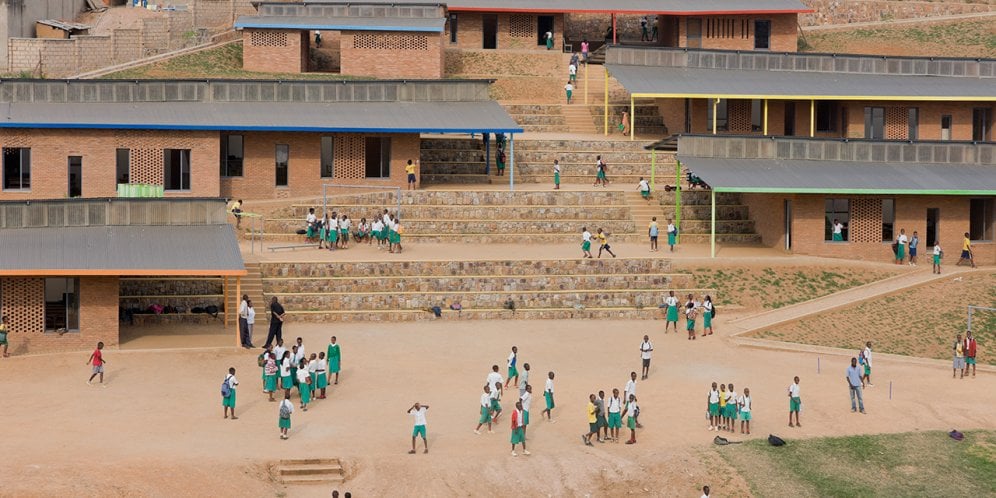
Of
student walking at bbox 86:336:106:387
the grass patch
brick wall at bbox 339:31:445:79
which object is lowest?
the grass patch

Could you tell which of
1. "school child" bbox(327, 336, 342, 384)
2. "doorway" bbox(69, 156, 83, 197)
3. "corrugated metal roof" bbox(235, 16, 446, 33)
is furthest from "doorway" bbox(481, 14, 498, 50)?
"school child" bbox(327, 336, 342, 384)

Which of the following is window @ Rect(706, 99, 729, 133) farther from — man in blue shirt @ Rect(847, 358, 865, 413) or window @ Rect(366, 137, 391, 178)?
man in blue shirt @ Rect(847, 358, 865, 413)

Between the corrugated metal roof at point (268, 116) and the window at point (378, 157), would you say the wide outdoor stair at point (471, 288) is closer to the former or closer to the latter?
the corrugated metal roof at point (268, 116)

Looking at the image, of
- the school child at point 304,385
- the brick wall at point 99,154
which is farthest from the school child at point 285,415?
the brick wall at point 99,154

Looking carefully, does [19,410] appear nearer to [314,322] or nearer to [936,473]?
[314,322]

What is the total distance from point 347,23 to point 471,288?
26917mm

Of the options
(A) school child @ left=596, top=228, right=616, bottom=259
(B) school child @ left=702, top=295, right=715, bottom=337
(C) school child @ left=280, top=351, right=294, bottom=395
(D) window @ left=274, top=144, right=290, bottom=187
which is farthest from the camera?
(D) window @ left=274, top=144, right=290, bottom=187

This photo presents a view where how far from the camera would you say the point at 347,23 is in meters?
74.4

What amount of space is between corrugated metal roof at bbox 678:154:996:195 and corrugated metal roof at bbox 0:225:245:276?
723 inches

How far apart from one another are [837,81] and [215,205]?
3192 cm

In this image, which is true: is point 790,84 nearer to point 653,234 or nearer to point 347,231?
point 653,234

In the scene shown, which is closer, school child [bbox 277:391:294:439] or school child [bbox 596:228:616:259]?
school child [bbox 277:391:294:439]

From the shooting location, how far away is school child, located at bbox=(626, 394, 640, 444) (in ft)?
127

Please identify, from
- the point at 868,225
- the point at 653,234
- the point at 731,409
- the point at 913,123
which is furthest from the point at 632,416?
the point at 913,123
